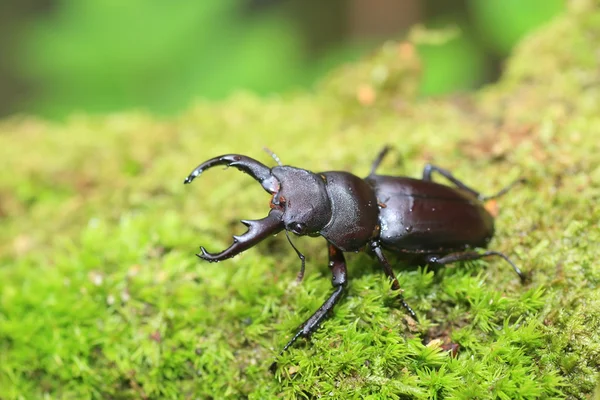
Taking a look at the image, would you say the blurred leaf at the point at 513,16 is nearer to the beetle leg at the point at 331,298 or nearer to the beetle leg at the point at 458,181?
the beetle leg at the point at 458,181

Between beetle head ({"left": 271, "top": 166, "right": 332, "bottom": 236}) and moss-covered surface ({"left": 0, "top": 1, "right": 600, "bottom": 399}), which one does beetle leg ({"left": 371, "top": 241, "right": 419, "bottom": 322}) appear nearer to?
moss-covered surface ({"left": 0, "top": 1, "right": 600, "bottom": 399})

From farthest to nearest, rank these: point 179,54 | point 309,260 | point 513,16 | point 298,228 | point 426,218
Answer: point 179,54 < point 513,16 < point 309,260 < point 426,218 < point 298,228

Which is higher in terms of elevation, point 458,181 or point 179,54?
point 458,181

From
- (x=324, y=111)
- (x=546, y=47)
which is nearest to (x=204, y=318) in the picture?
(x=324, y=111)

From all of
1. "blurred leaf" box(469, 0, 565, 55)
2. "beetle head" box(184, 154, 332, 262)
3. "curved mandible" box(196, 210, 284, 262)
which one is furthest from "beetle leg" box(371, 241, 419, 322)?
"blurred leaf" box(469, 0, 565, 55)

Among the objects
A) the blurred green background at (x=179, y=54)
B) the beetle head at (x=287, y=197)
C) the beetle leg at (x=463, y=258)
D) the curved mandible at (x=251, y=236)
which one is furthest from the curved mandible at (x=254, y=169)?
the blurred green background at (x=179, y=54)

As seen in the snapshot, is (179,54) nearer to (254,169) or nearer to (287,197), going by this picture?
(254,169)

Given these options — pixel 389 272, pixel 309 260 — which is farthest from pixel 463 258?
pixel 309 260
